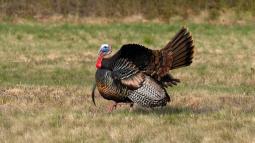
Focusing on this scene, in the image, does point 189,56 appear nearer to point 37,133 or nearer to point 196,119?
point 196,119

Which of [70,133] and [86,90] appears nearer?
[70,133]

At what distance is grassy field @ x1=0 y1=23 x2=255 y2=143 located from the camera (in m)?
8.80

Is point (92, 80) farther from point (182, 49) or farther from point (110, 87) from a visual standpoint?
point (110, 87)

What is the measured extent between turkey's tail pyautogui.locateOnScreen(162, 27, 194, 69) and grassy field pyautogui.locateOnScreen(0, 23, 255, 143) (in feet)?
2.81

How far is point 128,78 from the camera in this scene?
10.2m

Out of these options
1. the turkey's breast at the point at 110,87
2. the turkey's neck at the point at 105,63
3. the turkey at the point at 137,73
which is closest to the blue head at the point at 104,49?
the turkey at the point at 137,73

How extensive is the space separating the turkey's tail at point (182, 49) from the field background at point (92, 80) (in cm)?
Answer: 85

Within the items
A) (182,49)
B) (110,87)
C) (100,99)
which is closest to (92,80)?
(100,99)

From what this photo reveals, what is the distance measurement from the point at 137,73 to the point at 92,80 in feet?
24.6

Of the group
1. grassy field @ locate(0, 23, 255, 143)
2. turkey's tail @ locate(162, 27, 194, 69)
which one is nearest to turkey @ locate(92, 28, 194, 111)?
turkey's tail @ locate(162, 27, 194, 69)

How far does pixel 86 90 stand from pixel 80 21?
24.0 meters

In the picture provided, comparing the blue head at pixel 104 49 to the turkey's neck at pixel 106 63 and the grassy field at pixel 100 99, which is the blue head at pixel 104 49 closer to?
the turkey's neck at pixel 106 63

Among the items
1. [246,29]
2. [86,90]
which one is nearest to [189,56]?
[86,90]

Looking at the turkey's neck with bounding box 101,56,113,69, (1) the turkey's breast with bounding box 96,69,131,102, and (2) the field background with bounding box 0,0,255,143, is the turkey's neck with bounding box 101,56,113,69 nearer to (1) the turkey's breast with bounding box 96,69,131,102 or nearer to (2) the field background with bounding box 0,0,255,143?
(1) the turkey's breast with bounding box 96,69,131,102
